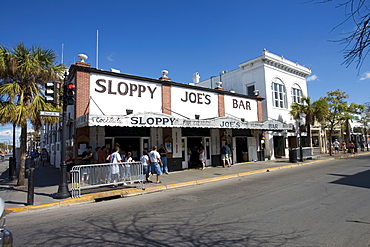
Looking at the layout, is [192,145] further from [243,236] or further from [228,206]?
[243,236]

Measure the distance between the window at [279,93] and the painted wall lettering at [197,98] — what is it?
28.8 ft

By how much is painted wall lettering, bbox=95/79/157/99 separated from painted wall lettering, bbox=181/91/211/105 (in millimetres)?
2494

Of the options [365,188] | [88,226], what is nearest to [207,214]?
[88,226]

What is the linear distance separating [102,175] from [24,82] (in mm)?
5738

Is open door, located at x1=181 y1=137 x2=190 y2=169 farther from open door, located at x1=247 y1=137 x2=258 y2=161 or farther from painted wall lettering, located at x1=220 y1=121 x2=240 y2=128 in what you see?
open door, located at x1=247 y1=137 x2=258 y2=161

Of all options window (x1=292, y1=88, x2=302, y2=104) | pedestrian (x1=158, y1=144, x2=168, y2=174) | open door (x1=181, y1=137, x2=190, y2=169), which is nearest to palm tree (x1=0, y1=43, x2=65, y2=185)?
pedestrian (x1=158, y1=144, x2=168, y2=174)

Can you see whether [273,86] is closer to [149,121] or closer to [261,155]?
[261,155]

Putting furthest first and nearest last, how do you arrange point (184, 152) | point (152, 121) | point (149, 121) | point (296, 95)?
1. point (296, 95)
2. point (184, 152)
3. point (152, 121)
4. point (149, 121)

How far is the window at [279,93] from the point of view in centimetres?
2257

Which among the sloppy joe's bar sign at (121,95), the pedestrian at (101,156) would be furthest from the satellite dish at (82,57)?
the pedestrian at (101,156)

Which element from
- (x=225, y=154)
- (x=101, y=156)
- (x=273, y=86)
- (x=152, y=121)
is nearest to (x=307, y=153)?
(x=273, y=86)

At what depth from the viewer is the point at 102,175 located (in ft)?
29.3

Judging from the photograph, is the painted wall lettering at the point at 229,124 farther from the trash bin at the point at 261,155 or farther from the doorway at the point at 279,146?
the doorway at the point at 279,146

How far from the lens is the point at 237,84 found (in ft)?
79.0
